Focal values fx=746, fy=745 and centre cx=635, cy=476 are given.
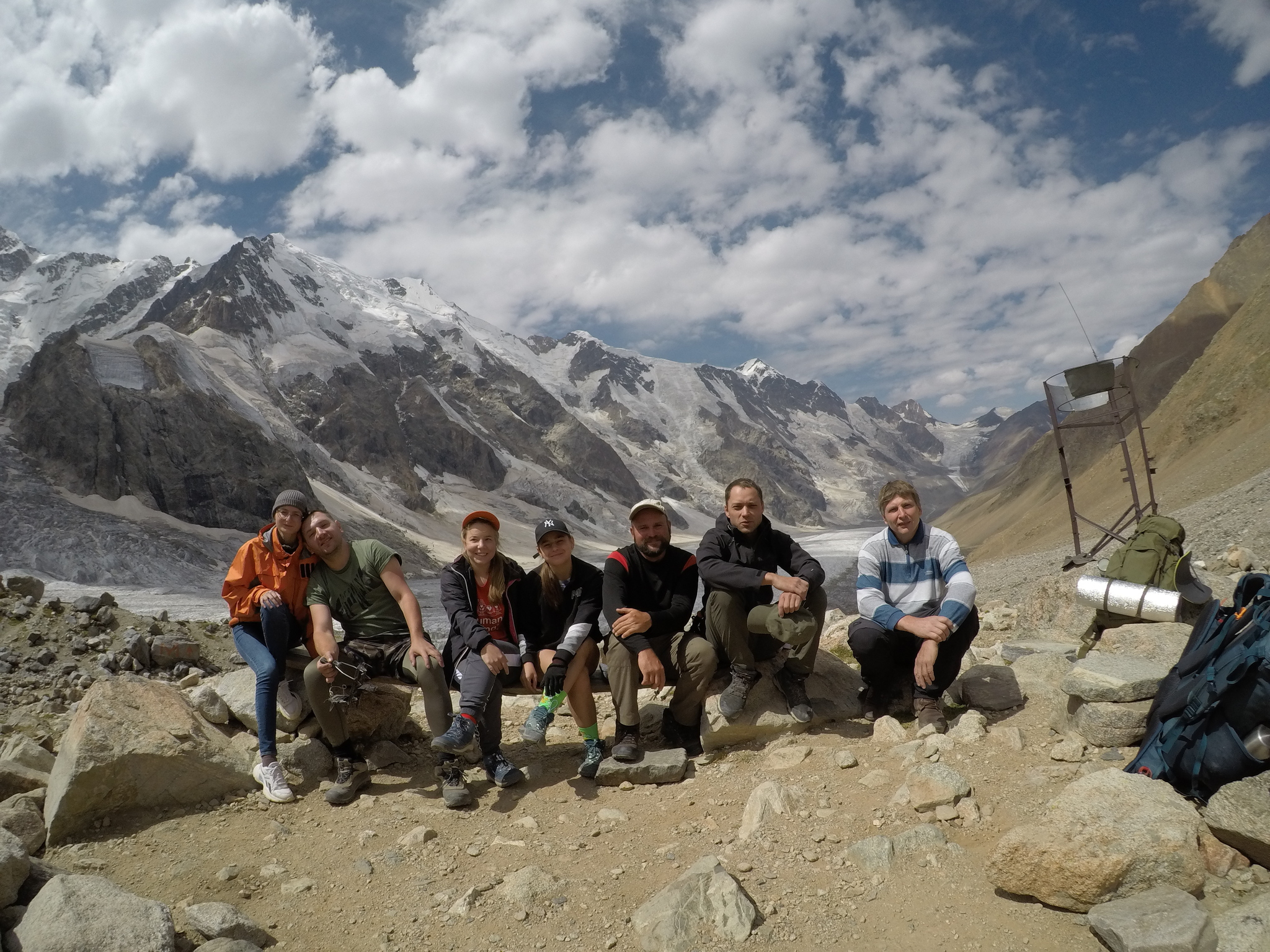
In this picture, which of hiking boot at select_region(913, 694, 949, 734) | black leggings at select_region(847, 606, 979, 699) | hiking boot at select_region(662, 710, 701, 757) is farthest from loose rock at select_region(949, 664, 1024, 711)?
hiking boot at select_region(662, 710, 701, 757)

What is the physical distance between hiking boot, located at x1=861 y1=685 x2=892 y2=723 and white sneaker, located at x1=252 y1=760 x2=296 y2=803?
3.98m

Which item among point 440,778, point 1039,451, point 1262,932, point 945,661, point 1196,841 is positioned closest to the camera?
point 1262,932

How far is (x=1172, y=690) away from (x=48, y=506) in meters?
65.7

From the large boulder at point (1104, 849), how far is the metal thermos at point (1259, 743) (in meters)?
0.34

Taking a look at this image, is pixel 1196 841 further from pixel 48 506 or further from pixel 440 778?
pixel 48 506

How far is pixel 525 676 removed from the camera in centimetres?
495

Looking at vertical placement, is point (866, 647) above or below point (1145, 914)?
above

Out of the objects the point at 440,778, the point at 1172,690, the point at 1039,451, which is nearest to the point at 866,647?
the point at 1172,690

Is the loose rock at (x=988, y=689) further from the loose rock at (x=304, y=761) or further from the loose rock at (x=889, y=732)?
the loose rock at (x=304, y=761)

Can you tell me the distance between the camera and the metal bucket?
5660 mm

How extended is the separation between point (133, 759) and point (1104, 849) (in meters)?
5.07

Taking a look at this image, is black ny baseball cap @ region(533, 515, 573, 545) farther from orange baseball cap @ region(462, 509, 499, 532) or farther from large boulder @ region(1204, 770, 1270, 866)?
large boulder @ region(1204, 770, 1270, 866)

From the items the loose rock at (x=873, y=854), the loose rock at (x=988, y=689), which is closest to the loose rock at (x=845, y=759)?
the loose rock at (x=873, y=854)

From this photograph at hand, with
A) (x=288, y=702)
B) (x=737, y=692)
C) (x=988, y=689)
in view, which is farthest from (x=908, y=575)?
(x=288, y=702)
